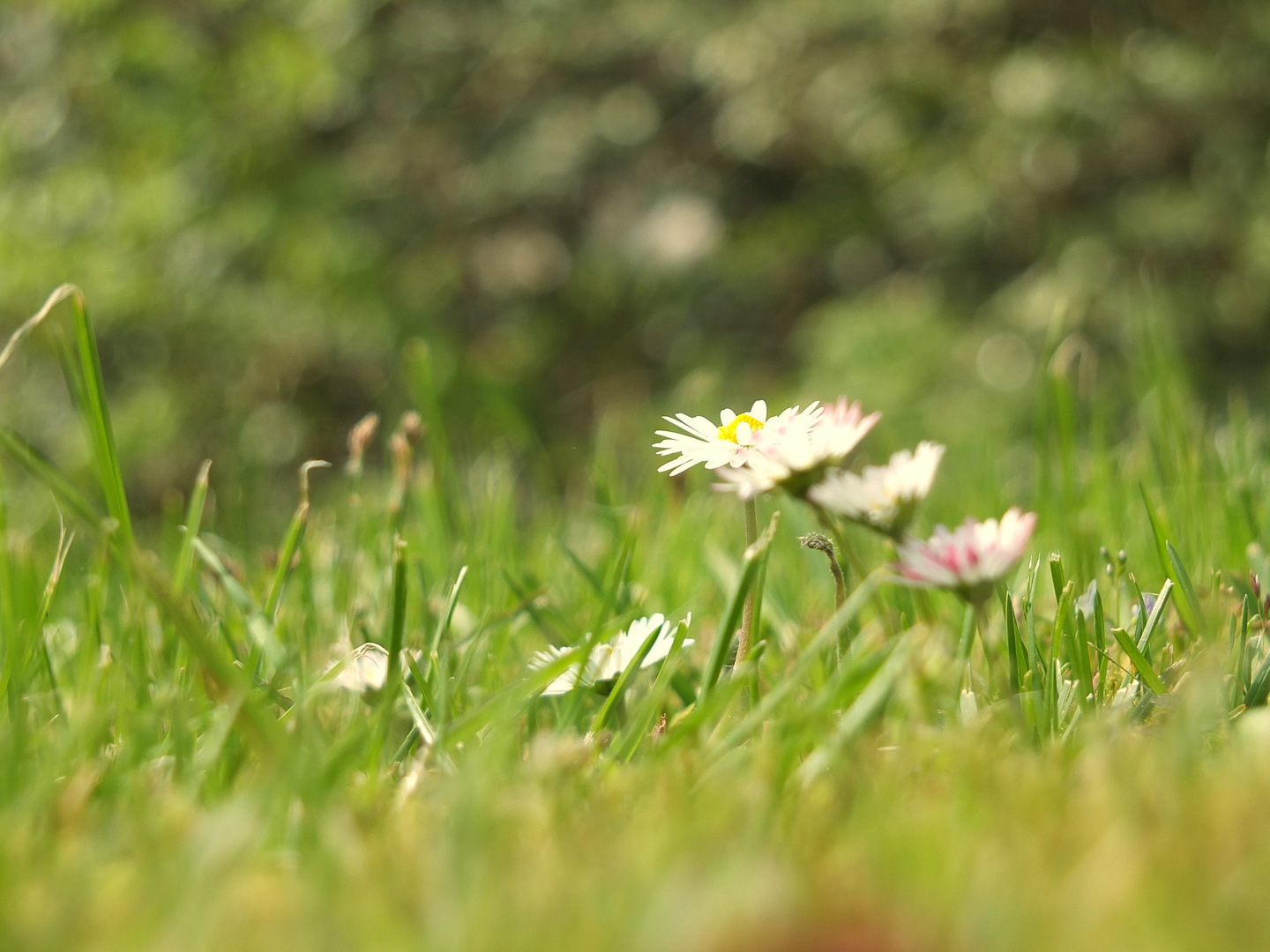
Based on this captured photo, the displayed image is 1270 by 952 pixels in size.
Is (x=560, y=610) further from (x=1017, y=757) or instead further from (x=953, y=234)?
(x=953, y=234)

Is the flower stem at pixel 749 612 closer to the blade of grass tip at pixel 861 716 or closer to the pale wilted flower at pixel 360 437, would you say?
the blade of grass tip at pixel 861 716

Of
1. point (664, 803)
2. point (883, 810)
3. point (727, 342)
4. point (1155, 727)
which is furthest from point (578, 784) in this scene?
point (727, 342)

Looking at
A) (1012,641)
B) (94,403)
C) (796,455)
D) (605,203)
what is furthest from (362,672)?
(605,203)

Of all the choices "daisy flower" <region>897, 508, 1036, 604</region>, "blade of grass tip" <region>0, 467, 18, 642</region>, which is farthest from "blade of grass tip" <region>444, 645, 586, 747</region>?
"blade of grass tip" <region>0, 467, 18, 642</region>

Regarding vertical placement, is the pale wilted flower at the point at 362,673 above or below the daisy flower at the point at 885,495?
below

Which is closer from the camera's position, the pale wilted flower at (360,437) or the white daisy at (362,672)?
the white daisy at (362,672)

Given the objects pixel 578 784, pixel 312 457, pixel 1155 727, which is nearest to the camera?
pixel 578 784

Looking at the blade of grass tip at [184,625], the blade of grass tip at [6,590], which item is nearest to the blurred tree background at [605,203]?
the blade of grass tip at [6,590]
